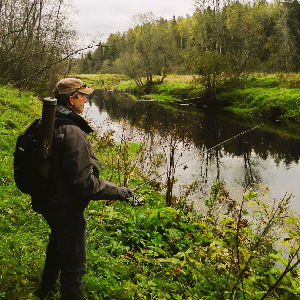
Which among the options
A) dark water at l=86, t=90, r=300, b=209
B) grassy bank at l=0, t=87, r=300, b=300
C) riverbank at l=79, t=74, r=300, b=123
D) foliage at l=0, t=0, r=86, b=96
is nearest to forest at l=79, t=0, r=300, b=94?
riverbank at l=79, t=74, r=300, b=123

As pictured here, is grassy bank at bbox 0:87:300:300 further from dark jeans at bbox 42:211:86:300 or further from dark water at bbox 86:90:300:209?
dark water at bbox 86:90:300:209

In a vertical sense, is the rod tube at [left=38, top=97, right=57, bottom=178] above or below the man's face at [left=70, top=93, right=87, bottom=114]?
below

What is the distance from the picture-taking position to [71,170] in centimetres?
218

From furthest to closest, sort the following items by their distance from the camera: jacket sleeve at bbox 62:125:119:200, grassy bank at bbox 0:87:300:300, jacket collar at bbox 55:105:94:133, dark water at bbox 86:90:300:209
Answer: dark water at bbox 86:90:300:209
grassy bank at bbox 0:87:300:300
jacket collar at bbox 55:105:94:133
jacket sleeve at bbox 62:125:119:200

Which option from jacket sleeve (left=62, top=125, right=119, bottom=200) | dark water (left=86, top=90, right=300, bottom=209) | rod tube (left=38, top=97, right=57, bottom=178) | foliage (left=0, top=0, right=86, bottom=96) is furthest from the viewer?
foliage (left=0, top=0, right=86, bottom=96)

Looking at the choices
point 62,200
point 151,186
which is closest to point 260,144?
point 151,186

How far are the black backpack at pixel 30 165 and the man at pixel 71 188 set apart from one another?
0.20 feet

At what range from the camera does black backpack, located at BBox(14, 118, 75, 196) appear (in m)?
2.22

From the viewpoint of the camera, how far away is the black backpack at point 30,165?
2.22 meters

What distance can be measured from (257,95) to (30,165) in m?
24.4

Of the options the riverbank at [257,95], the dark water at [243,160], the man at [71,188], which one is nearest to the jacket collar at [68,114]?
the man at [71,188]

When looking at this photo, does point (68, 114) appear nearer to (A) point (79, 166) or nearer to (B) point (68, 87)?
(B) point (68, 87)

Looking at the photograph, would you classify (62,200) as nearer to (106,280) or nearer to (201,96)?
(106,280)

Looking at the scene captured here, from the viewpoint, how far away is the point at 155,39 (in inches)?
1582
